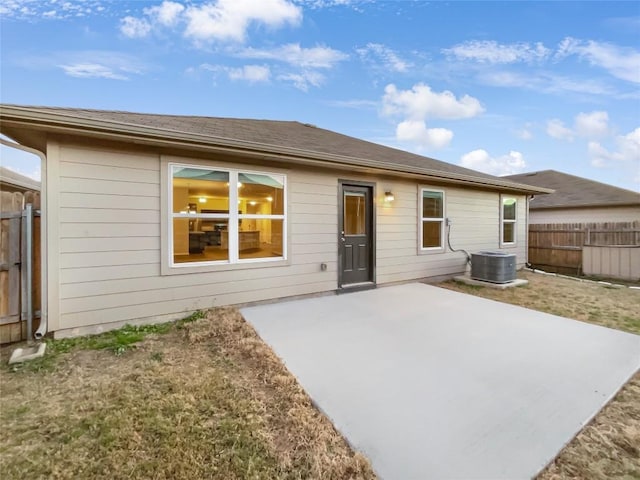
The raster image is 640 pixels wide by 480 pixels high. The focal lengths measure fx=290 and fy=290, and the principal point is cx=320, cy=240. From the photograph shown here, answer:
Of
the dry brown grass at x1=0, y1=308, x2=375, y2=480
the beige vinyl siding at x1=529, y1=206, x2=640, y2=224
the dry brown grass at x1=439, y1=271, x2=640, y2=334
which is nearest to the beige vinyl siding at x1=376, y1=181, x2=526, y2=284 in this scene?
the dry brown grass at x1=439, y1=271, x2=640, y2=334

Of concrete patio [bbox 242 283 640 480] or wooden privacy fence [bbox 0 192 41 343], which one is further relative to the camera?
wooden privacy fence [bbox 0 192 41 343]

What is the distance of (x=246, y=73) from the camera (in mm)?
10453

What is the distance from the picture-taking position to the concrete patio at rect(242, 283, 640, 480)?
1.67m


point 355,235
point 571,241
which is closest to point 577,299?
point 355,235

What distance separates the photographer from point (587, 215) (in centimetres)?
1106

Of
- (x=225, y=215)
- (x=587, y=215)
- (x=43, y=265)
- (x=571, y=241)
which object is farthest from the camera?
(x=587, y=215)

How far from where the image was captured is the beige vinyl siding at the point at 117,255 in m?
3.41

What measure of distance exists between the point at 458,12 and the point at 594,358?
8.31 m

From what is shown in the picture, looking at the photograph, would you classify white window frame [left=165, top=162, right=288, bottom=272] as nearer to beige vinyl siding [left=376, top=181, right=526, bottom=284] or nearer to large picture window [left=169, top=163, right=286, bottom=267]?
large picture window [left=169, top=163, right=286, bottom=267]

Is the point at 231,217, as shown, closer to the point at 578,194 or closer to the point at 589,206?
the point at 589,206

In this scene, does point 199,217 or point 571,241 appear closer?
point 199,217

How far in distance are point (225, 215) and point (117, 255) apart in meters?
1.46

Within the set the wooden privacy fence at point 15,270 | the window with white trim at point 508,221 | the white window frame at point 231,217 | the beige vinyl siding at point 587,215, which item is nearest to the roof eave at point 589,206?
the beige vinyl siding at point 587,215

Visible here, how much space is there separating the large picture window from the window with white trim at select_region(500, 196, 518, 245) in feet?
22.3
